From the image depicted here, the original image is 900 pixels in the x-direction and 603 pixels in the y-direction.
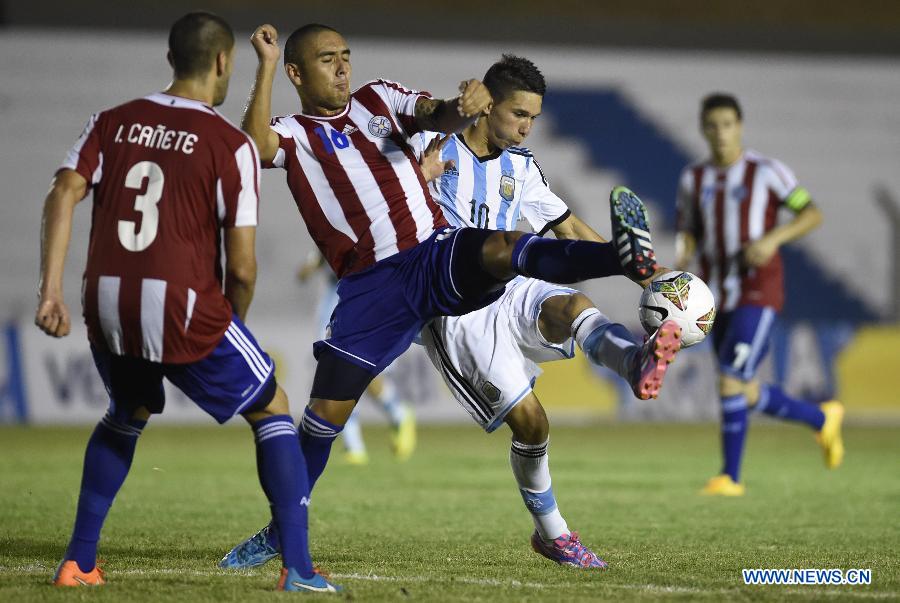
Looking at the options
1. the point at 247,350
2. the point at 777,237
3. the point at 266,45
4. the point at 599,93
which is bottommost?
the point at 247,350

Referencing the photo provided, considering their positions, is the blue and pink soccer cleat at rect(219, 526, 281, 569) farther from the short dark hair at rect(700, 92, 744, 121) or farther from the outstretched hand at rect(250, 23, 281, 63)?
the short dark hair at rect(700, 92, 744, 121)

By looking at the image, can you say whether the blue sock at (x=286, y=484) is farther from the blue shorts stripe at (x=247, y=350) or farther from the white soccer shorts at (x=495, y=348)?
the white soccer shorts at (x=495, y=348)

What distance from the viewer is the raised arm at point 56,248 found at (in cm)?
407

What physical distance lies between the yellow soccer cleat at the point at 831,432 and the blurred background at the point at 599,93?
25.4ft

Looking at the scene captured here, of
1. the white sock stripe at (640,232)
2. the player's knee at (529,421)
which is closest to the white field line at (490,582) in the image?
the player's knee at (529,421)

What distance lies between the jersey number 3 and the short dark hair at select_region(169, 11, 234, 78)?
0.38m

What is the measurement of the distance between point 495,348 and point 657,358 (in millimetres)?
1116

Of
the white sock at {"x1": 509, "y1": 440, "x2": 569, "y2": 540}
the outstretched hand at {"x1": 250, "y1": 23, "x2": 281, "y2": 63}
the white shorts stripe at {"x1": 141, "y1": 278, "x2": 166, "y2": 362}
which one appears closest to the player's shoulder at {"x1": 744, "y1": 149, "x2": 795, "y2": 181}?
the white sock at {"x1": 509, "y1": 440, "x2": 569, "y2": 540}

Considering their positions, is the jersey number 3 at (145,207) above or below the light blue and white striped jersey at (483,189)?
below

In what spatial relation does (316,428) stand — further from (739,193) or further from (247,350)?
(739,193)

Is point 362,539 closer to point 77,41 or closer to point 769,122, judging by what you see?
point 77,41

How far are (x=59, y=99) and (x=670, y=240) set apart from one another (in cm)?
989

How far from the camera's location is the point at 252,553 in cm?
501

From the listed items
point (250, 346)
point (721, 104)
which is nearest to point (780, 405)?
point (721, 104)
